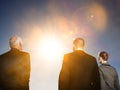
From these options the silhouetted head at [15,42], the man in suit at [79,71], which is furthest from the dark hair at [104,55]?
the silhouetted head at [15,42]

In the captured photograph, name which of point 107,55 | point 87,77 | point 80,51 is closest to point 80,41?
point 80,51

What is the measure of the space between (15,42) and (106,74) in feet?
12.6

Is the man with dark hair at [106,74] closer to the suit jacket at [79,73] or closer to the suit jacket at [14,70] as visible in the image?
the suit jacket at [79,73]

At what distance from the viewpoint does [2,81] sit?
34.2 feet

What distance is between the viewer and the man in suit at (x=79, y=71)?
10664mm

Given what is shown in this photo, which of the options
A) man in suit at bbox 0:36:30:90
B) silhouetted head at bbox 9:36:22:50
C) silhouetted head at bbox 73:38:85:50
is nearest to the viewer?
man in suit at bbox 0:36:30:90

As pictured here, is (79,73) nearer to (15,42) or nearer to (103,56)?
(103,56)

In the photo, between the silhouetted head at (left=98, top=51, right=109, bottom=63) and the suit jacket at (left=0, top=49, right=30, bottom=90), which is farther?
the silhouetted head at (left=98, top=51, right=109, bottom=63)

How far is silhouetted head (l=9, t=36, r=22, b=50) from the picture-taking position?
10586mm

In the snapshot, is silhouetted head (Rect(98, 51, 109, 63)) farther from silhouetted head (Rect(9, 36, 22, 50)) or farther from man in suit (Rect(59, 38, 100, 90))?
silhouetted head (Rect(9, 36, 22, 50))

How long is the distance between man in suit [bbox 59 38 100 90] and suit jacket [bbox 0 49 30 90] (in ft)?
3.61

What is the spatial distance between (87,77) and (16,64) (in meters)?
2.21

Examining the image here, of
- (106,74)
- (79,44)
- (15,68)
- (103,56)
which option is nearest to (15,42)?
(15,68)

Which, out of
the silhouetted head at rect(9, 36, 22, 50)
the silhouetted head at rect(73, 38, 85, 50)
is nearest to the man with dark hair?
the silhouetted head at rect(73, 38, 85, 50)
